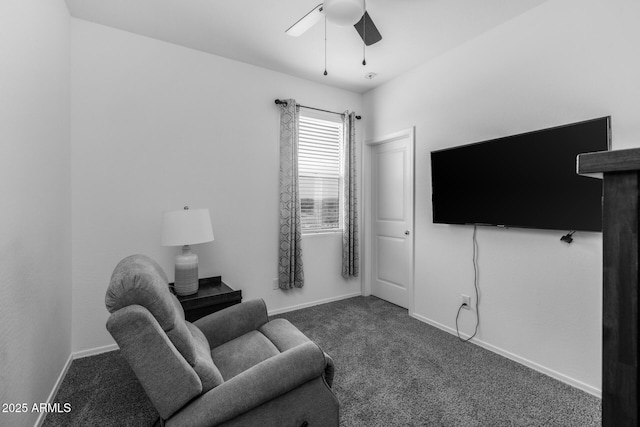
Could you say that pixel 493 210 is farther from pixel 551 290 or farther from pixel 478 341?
pixel 478 341

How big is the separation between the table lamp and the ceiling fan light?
180cm

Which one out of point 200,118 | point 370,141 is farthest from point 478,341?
point 200,118

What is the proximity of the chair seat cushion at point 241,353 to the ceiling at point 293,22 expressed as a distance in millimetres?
2446

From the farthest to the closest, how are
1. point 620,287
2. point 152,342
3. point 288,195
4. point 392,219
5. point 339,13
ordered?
point 392,219 < point 288,195 < point 339,13 < point 152,342 < point 620,287

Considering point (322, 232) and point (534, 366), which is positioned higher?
point (322, 232)

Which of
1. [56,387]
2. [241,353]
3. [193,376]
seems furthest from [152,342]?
[56,387]

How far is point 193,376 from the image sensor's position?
4.18 feet

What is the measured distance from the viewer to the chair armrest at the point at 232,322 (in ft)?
6.58

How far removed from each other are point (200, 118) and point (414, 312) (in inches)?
122

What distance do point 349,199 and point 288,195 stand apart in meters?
0.86

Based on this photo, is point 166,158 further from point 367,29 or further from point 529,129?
point 529,129

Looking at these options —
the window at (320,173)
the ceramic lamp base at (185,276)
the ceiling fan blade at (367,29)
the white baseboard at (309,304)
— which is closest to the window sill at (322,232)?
the window at (320,173)

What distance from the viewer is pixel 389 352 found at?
8.58 ft

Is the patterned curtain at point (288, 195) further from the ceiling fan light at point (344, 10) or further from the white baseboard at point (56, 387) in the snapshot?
the white baseboard at point (56, 387)
